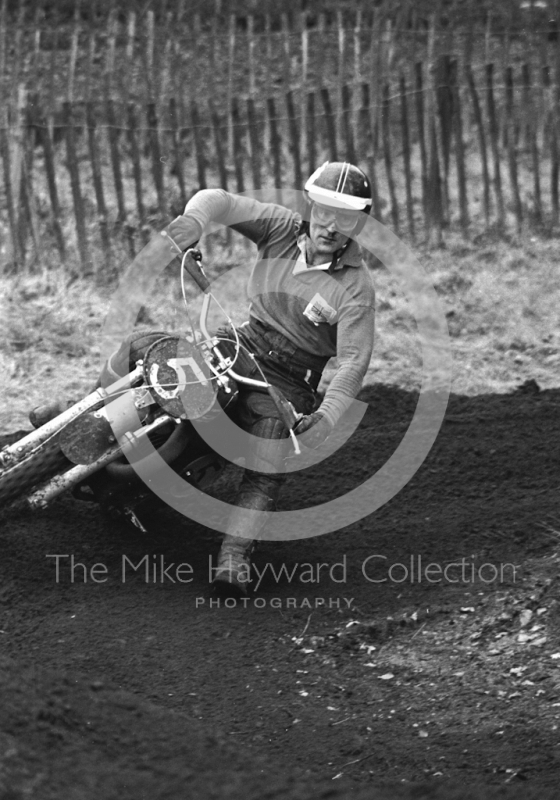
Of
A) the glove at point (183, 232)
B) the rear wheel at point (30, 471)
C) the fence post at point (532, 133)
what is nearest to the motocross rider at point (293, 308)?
the glove at point (183, 232)

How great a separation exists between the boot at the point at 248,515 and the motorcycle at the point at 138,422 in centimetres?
25

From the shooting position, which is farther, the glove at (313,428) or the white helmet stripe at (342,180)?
the white helmet stripe at (342,180)

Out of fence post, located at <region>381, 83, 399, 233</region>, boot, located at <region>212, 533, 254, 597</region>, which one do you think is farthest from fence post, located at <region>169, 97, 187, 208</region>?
boot, located at <region>212, 533, 254, 597</region>

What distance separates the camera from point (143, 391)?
5328mm

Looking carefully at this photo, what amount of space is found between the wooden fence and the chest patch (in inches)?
174

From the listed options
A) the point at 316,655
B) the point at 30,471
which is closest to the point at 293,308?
the point at 30,471

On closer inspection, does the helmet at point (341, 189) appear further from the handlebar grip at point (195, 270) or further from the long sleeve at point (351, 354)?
the handlebar grip at point (195, 270)

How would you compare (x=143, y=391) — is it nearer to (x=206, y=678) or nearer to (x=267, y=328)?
(x=267, y=328)

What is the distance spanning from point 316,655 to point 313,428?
1.06 meters

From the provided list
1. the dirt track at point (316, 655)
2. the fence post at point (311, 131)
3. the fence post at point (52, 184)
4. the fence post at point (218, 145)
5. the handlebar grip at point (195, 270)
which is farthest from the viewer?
the fence post at point (311, 131)

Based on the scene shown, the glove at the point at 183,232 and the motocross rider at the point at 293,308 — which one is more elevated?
the glove at the point at 183,232

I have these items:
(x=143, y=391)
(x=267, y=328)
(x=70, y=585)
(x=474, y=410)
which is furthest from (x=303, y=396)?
(x=474, y=410)

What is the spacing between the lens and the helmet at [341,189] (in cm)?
534

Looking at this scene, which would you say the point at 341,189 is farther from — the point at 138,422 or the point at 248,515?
the point at 248,515
